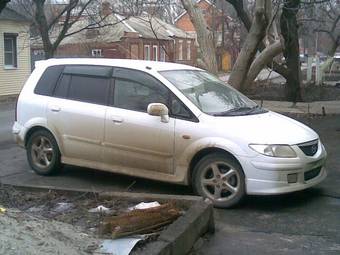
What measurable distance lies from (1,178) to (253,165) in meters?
3.84

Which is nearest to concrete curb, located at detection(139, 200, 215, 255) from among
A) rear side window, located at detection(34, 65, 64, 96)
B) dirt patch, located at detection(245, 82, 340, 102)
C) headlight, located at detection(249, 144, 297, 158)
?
headlight, located at detection(249, 144, 297, 158)

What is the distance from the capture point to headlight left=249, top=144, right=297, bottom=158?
6.56 m

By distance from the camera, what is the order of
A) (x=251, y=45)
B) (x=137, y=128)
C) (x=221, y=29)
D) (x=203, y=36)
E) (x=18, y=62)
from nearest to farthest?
(x=137, y=128)
(x=251, y=45)
(x=203, y=36)
(x=18, y=62)
(x=221, y=29)

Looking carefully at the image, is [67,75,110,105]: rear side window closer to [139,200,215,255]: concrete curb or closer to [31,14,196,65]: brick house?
[139,200,215,255]: concrete curb

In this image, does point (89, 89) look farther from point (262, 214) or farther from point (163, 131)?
point (262, 214)

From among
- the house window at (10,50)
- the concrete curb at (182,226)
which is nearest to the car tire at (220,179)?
the concrete curb at (182,226)

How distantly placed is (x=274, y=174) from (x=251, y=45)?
868 centimetres

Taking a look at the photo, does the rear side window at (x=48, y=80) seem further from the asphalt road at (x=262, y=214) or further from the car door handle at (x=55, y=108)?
the asphalt road at (x=262, y=214)

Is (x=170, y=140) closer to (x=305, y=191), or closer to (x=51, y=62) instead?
(x=305, y=191)

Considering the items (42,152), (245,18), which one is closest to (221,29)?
(245,18)

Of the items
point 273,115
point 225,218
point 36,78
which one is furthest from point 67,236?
point 36,78

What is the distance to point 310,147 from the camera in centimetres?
697

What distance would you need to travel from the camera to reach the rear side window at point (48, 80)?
840 centimetres

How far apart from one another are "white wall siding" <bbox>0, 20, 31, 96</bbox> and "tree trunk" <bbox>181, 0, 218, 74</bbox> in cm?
1390
